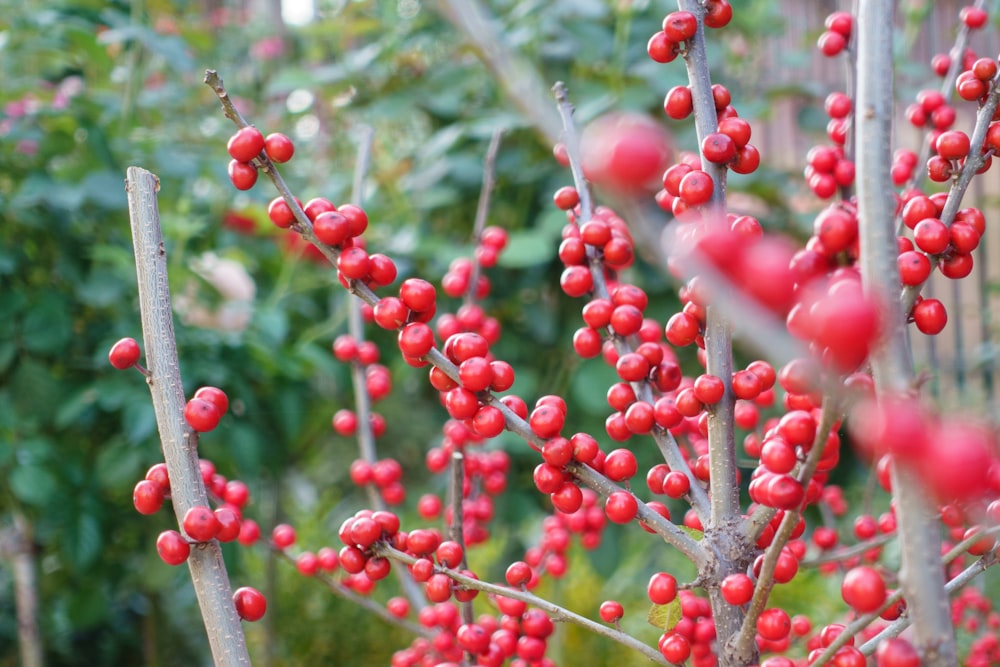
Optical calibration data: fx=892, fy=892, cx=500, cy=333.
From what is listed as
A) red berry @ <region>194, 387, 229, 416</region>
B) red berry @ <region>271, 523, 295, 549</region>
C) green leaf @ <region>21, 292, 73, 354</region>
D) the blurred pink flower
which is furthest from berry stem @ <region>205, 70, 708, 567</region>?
the blurred pink flower

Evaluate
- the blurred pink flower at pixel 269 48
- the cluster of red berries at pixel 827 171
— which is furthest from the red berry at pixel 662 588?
the blurred pink flower at pixel 269 48

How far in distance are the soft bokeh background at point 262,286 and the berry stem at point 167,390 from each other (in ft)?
2.46

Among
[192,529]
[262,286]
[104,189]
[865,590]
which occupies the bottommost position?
[865,590]

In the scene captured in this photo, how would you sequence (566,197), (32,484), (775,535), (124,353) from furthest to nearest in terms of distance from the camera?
(32,484)
(566,197)
(124,353)
(775,535)

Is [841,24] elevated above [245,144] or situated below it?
above

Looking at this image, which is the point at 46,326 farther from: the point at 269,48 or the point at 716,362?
the point at 269,48

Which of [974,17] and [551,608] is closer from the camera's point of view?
[551,608]

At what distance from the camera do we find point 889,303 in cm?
31

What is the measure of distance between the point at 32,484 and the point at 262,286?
2.20ft

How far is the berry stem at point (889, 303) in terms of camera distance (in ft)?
1.03

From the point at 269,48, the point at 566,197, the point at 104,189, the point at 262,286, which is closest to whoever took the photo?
the point at 566,197

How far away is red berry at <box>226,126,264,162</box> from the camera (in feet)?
1.59

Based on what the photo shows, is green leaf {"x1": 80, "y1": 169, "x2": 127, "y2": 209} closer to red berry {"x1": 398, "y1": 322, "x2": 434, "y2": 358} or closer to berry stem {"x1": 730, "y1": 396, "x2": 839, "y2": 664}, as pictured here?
red berry {"x1": 398, "y1": 322, "x2": 434, "y2": 358}

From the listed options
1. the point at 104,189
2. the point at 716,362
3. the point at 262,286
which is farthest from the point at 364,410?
the point at 262,286
